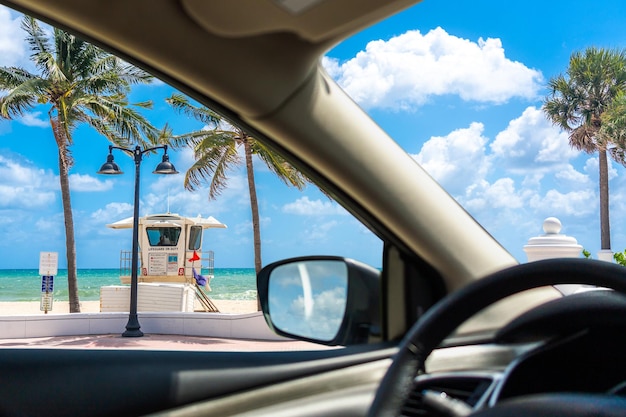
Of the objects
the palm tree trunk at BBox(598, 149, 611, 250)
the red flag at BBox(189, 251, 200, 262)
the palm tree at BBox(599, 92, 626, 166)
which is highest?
the palm tree at BBox(599, 92, 626, 166)

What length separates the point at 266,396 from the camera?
1183 millimetres

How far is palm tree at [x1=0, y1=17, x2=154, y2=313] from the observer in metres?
18.1

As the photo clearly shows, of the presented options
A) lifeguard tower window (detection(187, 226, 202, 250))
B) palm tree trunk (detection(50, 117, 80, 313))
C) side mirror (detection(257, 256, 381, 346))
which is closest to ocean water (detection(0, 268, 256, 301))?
lifeguard tower window (detection(187, 226, 202, 250))

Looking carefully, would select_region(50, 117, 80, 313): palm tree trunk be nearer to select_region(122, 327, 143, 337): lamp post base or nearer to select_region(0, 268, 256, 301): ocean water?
select_region(122, 327, 143, 337): lamp post base

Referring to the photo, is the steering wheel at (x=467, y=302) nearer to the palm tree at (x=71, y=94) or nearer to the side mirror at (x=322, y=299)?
the side mirror at (x=322, y=299)

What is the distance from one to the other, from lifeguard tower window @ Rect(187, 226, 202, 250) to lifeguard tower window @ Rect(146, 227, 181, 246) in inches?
22.3

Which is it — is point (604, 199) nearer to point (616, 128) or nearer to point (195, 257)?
point (616, 128)

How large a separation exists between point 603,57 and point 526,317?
34040mm

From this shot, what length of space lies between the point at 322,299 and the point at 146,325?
48.1 ft

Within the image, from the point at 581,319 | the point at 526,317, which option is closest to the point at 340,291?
the point at 526,317

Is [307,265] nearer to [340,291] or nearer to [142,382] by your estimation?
[340,291]

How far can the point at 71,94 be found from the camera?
18.3 metres

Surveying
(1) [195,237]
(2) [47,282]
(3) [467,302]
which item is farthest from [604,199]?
(3) [467,302]

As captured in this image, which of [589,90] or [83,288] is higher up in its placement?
[589,90]
